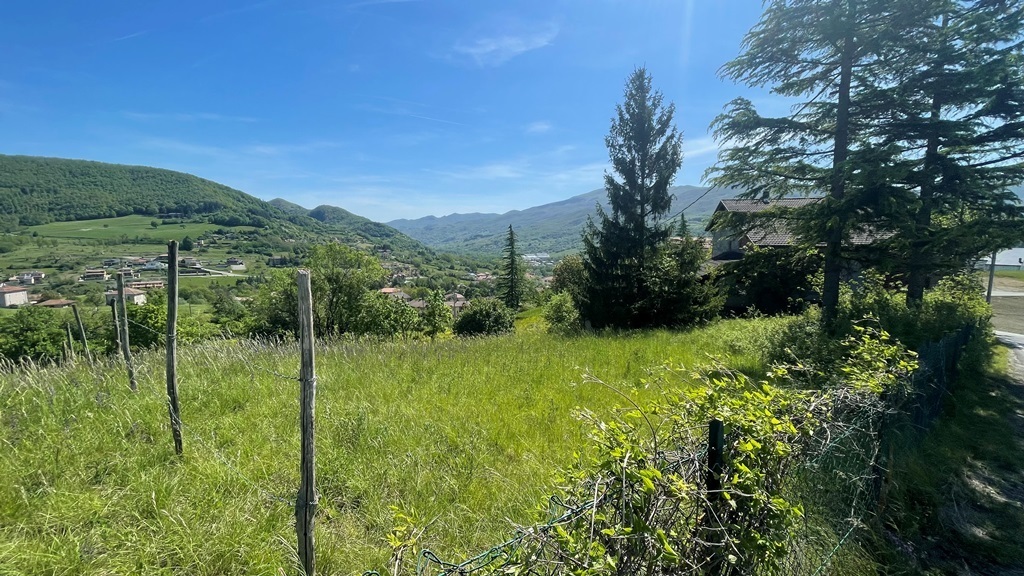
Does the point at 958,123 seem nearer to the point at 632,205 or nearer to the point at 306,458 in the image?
the point at 632,205

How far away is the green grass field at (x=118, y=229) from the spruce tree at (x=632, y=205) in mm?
92771

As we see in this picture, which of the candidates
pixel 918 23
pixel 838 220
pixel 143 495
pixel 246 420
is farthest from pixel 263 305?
pixel 918 23

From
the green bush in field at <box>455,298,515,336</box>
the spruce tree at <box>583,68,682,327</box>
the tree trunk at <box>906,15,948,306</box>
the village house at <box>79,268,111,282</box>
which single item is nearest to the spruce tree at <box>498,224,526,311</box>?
the green bush in field at <box>455,298,515,336</box>

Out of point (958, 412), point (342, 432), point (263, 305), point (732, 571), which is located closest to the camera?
point (732, 571)

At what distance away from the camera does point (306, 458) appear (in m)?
2.02

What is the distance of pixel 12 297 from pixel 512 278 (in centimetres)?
5275

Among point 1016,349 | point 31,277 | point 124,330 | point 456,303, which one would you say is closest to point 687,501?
point 124,330

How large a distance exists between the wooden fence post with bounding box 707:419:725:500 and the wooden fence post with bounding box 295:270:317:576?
192cm

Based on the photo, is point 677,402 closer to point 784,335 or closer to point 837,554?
point 837,554

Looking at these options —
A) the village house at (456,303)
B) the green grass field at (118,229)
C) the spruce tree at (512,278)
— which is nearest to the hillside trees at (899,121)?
the village house at (456,303)

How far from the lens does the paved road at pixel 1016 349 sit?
8.89 metres

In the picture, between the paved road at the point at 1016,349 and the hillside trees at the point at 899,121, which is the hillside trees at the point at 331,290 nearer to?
the hillside trees at the point at 899,121

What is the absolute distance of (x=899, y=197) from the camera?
287 inches

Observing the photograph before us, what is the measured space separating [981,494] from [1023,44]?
9246 millimetres
